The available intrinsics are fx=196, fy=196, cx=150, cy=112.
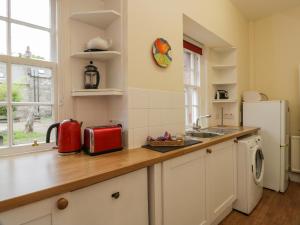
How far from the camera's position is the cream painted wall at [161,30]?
162 cm

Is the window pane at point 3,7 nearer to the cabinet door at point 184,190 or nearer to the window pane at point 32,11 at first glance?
the window pane at point 32,11

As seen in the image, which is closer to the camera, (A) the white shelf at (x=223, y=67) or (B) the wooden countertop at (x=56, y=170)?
(B) the wooden countertop at (x=56, y=170)

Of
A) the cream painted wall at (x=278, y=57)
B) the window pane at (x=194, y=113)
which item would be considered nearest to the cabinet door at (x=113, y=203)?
the window pane at (x=194, y=113)

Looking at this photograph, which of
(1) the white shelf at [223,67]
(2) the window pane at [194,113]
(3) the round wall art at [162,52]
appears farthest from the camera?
(1) the white shelf at [223,67]

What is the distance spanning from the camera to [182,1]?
207cm

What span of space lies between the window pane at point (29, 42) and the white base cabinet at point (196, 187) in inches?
46.8

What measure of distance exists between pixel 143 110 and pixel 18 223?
1.13 metres

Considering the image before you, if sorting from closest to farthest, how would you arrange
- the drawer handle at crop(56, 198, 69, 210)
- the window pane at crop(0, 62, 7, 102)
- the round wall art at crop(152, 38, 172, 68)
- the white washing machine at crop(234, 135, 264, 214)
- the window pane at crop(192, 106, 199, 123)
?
the drawer handle at crop(56, 198, 69, 210) < the window pane at crop(0, 62, 7, 102) < the round wall art at crop(152, 38, 172, 68) < the white washing machine at crop(234, 135, 264, 214) < the window pane at crop(192, 106, 199, 123)

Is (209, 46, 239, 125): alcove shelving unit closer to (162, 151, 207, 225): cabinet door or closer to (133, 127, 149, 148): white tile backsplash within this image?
(162, 151, 207, 225): cabinet door

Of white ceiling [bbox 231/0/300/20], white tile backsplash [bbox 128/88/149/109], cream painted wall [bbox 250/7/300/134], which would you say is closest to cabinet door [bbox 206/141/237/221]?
white tile backsplash [bbox 128/88/149/109]

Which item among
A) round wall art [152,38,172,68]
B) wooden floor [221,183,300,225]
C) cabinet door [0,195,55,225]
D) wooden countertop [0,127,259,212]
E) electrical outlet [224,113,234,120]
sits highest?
round wall art [152,38,172,68]

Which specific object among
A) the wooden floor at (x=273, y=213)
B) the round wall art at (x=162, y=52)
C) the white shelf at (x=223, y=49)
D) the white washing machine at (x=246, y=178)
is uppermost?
the white shelf at (x=223, y=49)

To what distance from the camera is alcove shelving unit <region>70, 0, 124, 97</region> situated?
1.53m

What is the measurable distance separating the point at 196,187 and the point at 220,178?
0.45m
